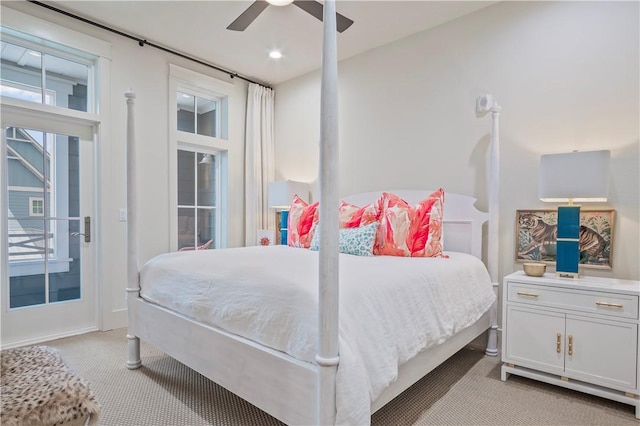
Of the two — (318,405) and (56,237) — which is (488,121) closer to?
(318,405)

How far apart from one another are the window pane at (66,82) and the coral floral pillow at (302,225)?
2.14 metres

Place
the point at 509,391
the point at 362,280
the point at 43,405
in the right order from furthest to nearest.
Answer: the point at 509,391, the point at 362,280, the point at 43,405

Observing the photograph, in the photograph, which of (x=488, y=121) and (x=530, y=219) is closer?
(x=530, y=219)

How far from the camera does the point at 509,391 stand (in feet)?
7.07

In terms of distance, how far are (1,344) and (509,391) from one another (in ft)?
12.0

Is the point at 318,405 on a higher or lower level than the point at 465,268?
lower

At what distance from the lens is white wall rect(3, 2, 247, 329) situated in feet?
10.8

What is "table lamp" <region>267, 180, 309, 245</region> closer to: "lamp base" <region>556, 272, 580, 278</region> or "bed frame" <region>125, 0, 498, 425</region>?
"bed frame" <region>125, 0, 498, 425</region>

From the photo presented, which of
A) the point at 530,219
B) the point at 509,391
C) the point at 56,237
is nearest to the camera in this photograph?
the point at 509,391

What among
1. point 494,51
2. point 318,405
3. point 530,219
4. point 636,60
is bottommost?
point 318,405

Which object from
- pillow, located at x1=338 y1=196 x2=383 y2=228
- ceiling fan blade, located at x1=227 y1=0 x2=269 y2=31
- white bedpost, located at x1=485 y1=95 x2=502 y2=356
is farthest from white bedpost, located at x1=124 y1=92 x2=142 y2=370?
white bedpost, located at x1=485 y1=95 x2=502 y2=356

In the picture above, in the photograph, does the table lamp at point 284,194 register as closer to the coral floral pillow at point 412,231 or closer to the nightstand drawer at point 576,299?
the coral floral pillow at point 412,231

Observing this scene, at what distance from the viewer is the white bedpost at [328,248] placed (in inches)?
49.3

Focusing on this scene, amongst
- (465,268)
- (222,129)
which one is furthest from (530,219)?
(222,129)
